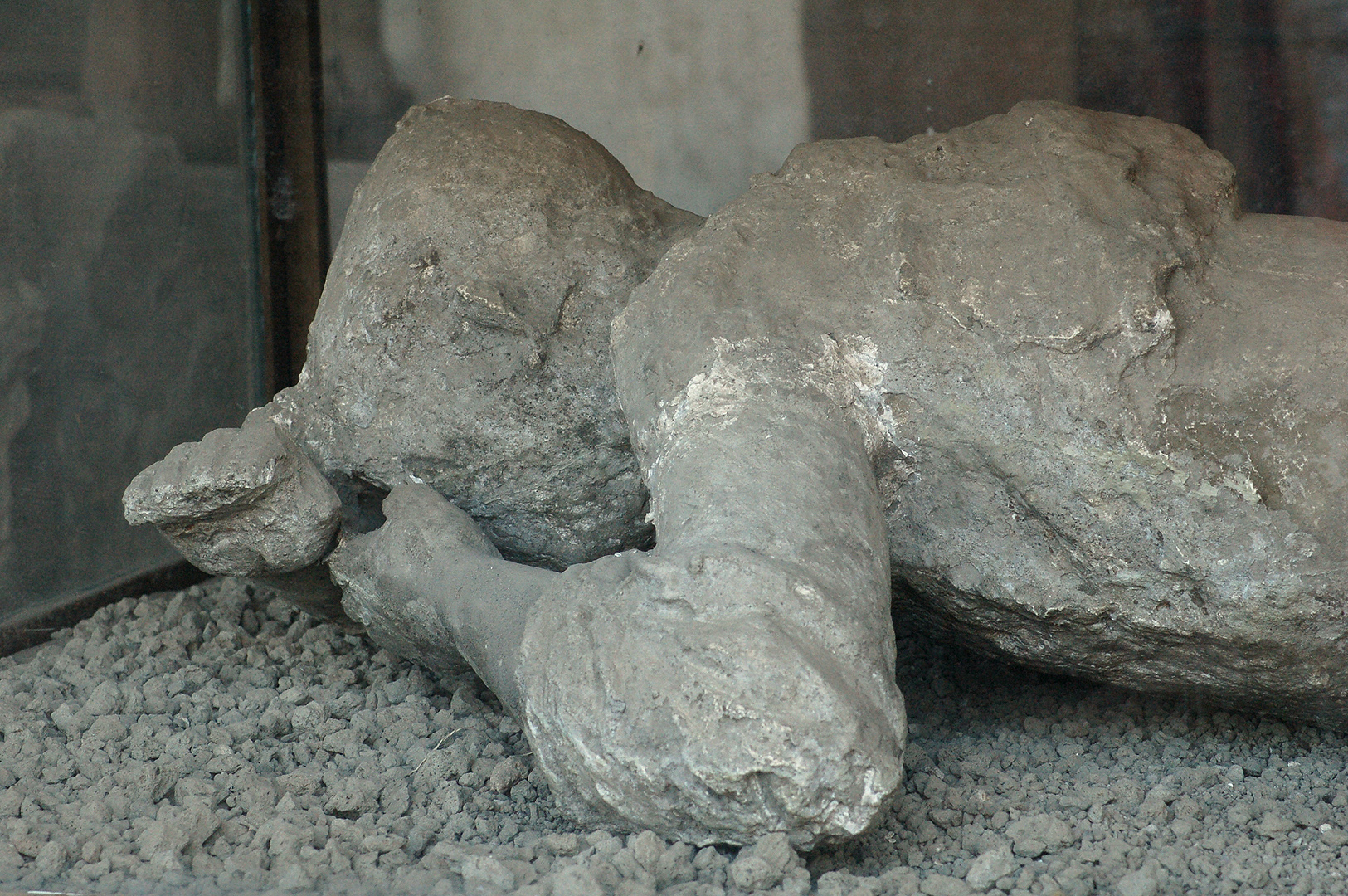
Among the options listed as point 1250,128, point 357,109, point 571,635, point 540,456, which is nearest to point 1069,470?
point 571,635

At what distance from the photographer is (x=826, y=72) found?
A: 2875 millimetres

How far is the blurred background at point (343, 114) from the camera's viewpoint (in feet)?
8.12

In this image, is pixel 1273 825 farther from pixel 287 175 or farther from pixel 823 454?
pixel 287 175

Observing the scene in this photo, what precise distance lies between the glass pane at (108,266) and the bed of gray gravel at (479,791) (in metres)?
0.30

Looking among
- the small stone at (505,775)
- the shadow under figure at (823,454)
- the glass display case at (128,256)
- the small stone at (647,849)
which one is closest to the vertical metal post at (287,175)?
the glass display case at (128,256)

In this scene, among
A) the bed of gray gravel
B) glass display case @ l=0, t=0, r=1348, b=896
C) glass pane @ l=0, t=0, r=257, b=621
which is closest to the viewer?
the bed of gray gravel

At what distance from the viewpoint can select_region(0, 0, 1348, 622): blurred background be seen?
8.12 feet

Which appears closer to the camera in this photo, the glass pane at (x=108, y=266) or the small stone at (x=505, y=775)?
the small stone at (x=505, y=775)

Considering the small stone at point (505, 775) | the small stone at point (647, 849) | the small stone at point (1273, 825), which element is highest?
the small stone at point (647, 849)

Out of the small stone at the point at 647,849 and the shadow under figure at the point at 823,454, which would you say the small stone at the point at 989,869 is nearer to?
the shadow under figure at the point at 823,454

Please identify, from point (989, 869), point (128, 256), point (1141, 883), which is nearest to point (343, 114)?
point (128, 256)

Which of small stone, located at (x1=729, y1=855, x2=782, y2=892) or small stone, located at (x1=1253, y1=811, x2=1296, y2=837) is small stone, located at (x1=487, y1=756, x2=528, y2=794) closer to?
small stone, located at (x1=729, y1=855, x2=782, y2=892)

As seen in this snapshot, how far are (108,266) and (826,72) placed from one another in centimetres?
161

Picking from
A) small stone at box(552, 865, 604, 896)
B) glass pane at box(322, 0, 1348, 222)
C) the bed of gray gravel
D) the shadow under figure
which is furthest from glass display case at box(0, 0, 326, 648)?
small stone at box(552, 865, 604, 896)
